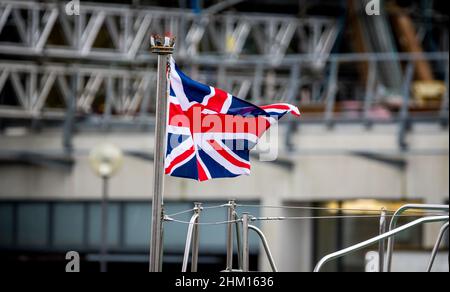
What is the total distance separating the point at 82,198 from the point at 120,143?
196cm

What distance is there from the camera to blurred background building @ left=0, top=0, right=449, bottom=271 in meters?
33.1

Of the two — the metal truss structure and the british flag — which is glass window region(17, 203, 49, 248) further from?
the british flag

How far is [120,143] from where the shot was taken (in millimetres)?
35594

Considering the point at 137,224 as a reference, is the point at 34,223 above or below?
below

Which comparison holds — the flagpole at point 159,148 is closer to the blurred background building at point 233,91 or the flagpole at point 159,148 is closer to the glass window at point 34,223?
the blurred background building at point 233,91

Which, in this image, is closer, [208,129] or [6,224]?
[208,129]

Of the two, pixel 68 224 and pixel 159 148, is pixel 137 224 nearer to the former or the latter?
pixel 68 224

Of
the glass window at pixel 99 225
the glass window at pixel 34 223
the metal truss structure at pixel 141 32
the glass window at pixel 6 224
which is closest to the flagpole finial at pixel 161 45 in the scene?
the glass window at pixel 99 225

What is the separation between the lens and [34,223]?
36.9m

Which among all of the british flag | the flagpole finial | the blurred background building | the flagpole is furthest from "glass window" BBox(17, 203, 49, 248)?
the flagpole finial

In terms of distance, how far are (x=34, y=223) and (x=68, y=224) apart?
1006 millimetres

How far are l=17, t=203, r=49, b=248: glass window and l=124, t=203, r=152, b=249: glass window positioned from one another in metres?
2.33

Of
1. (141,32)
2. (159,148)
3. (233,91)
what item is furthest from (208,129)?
(233,91)
